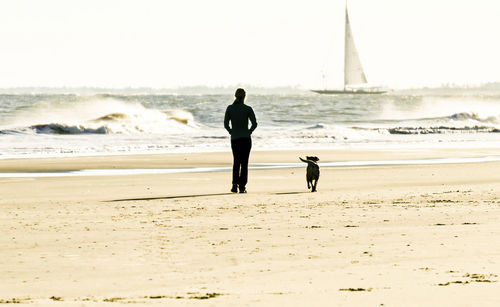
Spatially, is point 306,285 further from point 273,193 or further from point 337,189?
point 337,189

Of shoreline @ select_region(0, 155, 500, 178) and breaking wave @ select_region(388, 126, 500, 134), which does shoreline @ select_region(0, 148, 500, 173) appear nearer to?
shoreline @ select_region(0, 155, 500, 178)

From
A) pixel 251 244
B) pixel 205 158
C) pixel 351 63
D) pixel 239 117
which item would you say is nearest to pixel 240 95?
pixel 239 117

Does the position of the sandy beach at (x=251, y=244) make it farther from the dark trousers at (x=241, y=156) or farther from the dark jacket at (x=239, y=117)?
the dark jacket at (x=239, y=117)

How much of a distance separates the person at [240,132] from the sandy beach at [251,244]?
1.52ft

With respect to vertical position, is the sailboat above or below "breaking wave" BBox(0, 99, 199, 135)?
above

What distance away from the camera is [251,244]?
850 centimetres

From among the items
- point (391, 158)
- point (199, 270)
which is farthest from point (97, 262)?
point (391, 158)

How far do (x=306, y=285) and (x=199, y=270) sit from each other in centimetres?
106

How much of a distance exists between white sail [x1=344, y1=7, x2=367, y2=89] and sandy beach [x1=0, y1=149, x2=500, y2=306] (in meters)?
109

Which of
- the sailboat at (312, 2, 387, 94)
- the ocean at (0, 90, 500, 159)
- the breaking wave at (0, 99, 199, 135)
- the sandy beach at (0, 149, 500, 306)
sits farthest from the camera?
the sailboat at (312, 2, 387, 94)

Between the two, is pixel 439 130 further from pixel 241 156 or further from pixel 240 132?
pixel 240 132

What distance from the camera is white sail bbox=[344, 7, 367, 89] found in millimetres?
123688

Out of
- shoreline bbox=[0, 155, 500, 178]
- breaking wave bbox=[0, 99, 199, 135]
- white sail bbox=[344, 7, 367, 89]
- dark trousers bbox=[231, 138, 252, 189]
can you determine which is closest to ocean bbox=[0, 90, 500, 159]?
breaking wave bbox=[0, 99, 199, 135]

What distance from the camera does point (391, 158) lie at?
24375 mm
